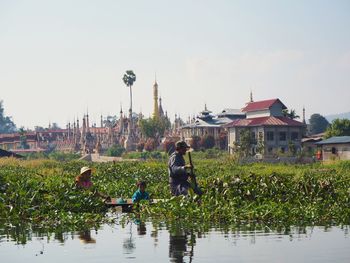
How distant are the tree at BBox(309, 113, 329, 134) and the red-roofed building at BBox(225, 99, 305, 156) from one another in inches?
1973

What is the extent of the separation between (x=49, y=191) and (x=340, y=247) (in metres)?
6.78

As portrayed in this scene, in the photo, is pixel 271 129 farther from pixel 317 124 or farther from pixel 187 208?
pixel 187 208

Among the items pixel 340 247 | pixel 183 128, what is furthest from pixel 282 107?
pixel 340 247

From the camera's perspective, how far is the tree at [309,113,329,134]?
132250 mm

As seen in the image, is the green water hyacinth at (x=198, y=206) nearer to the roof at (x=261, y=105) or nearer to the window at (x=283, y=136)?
the window at (x=283, y=136)

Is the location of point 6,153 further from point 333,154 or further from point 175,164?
point 175,164

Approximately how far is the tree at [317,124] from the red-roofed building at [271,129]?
50.1 meters

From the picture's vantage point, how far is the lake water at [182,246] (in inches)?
409

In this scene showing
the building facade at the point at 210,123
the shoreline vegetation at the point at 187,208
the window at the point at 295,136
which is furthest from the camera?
the building facade at the point at 210,123

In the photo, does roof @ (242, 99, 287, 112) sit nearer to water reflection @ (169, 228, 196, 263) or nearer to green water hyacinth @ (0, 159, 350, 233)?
green water hyacinth @ (0, 159, 350, 233)

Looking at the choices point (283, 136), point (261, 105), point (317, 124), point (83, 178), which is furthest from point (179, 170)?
point (317, 124)

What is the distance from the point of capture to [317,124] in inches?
5276

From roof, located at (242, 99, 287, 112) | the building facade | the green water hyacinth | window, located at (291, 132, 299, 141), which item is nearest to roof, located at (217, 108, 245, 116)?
the building facade

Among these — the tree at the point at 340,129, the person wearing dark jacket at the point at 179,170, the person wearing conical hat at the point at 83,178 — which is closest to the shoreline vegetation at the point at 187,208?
the person wearing conical hat at the point at 83,178
